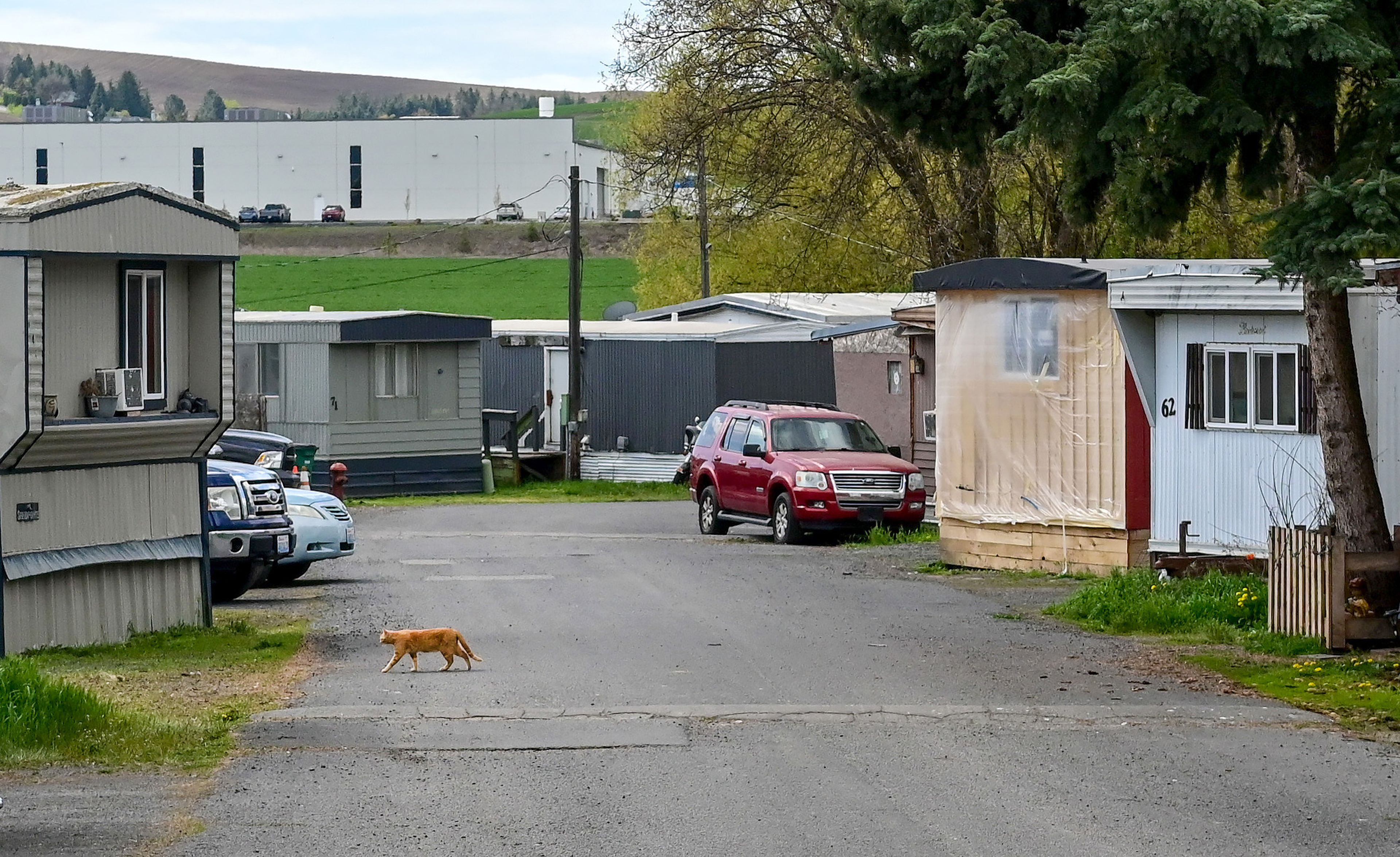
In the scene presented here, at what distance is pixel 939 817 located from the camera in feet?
26.4

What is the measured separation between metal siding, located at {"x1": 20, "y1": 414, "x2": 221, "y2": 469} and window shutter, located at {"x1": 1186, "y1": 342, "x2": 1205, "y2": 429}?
9082mm

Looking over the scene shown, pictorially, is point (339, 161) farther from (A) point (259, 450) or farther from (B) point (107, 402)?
(B) point (107, 402)

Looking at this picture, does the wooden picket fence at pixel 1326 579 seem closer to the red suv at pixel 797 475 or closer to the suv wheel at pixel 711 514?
the red suv at pixel 797 475

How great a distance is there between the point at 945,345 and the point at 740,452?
17.0 ft

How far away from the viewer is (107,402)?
525 inches

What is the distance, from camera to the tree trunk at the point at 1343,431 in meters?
13.4

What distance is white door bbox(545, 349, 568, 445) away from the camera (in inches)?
1532

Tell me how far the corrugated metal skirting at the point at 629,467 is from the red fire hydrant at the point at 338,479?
6.49 metres

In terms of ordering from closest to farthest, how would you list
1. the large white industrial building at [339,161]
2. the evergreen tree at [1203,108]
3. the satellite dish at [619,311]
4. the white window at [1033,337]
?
the evergreen tree at [1203,108]
the white window at [1033,337]
the satellite dish at [619,311]
the large white industrial building at [339,161]

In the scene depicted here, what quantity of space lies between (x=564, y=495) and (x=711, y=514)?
29.7 ft

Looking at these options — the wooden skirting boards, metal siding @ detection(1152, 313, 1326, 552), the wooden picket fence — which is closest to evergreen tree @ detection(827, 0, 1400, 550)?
the wooden picket fence

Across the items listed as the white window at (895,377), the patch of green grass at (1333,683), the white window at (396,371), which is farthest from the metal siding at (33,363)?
the white window at (396,371)

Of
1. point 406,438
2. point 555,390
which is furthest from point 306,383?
point 555,390

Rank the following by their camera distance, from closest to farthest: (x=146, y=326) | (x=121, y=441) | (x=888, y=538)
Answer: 1. (x=121, y=441)
2. (x=146, y=326)
3. (x=888, y=538)
